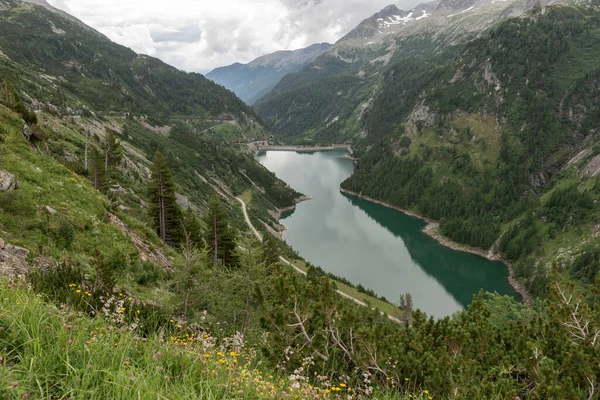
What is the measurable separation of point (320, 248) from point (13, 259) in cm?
10084

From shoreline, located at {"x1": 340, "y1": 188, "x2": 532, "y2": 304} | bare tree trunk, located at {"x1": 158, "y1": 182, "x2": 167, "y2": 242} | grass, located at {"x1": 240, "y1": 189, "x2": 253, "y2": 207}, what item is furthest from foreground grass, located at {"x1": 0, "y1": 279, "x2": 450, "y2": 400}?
grass, located at {"x1": 240, "y1": 189, "x2": 253, "y2": 207}

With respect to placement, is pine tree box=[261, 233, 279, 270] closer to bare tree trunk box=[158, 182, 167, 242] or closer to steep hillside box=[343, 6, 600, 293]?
bare tree trunk box=[158, 182, 167, 242]

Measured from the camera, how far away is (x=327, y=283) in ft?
37.5

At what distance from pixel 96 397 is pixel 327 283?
332 inches

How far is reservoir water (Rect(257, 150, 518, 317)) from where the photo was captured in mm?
87625

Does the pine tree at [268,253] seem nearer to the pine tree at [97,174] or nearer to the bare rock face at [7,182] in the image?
the bare rock face at [7,182]

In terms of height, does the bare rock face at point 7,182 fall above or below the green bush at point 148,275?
above

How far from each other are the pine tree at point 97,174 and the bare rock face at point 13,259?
83.1ft

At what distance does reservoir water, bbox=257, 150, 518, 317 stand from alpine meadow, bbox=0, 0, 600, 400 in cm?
94

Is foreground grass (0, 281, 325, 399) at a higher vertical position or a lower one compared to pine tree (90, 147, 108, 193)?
lower

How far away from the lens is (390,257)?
107 metres

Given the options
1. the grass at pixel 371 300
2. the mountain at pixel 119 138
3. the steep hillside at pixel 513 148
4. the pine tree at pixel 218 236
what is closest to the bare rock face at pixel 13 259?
the mountain at pixel 119 138

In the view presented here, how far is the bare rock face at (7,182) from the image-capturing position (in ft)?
55.2

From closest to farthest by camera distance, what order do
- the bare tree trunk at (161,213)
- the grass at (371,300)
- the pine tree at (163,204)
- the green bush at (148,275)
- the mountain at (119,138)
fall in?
the green bush at (148,275) → the pine tree at (163,204) → the bare tree trunk at (161,213) → the mountain at (119,138) → the grass at (371,300)
